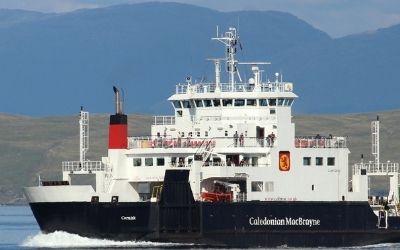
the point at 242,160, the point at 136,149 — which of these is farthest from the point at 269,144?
the point at 136,149

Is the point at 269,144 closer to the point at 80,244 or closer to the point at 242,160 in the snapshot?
the point at 242,160

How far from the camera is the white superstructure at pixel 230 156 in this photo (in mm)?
70188

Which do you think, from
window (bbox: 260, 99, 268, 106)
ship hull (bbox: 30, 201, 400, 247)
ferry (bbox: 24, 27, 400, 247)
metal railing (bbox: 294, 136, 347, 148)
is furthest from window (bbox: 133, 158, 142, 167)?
metal railing (bbox: 294, 136, 347, 148)

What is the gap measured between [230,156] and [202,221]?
3363 mm

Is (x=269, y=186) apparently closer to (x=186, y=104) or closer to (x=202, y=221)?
(x=202, y=221)

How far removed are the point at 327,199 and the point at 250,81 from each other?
20.8ft

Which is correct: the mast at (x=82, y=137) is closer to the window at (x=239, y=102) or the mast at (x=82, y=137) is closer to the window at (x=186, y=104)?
the window at (x=186, y=104)

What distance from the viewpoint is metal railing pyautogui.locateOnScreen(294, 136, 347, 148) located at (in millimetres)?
72500

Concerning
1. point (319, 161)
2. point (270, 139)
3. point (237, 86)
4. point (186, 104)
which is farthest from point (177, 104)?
point (319, 161)

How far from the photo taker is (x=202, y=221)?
69.3 meters

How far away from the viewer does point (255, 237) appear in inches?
2771

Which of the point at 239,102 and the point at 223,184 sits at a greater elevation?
the point at 239,102

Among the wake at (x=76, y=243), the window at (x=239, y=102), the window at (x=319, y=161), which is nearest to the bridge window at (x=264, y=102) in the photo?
the window at (x=239, y=102)

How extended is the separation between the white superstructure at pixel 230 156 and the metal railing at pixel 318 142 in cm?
4
